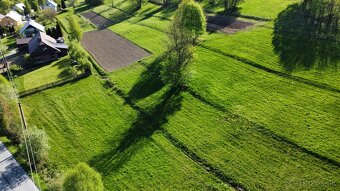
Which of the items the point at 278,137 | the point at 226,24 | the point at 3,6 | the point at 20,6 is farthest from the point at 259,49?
the point at 20,6

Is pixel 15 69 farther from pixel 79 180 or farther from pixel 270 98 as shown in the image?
pixel 270 98

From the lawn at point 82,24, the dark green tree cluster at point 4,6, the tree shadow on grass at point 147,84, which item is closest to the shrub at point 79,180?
the tree shadow on grass at point 147,84

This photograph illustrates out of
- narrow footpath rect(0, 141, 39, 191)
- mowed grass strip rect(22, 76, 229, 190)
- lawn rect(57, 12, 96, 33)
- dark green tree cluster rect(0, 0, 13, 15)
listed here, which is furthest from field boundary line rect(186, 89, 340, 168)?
dark green tree cluster rect(0, 0, 13, 15)

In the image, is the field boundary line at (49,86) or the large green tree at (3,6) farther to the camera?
the large green tree at (3,6)

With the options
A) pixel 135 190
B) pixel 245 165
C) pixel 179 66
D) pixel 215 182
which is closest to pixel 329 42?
pixel 179 66

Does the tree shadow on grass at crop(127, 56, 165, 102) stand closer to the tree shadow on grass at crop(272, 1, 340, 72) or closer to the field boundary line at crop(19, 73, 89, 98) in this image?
the field boundary line at crop(19, 73, 89, 98)

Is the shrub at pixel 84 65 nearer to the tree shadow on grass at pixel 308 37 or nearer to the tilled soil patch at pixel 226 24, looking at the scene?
the tilled soil patch at pixel 226 24
